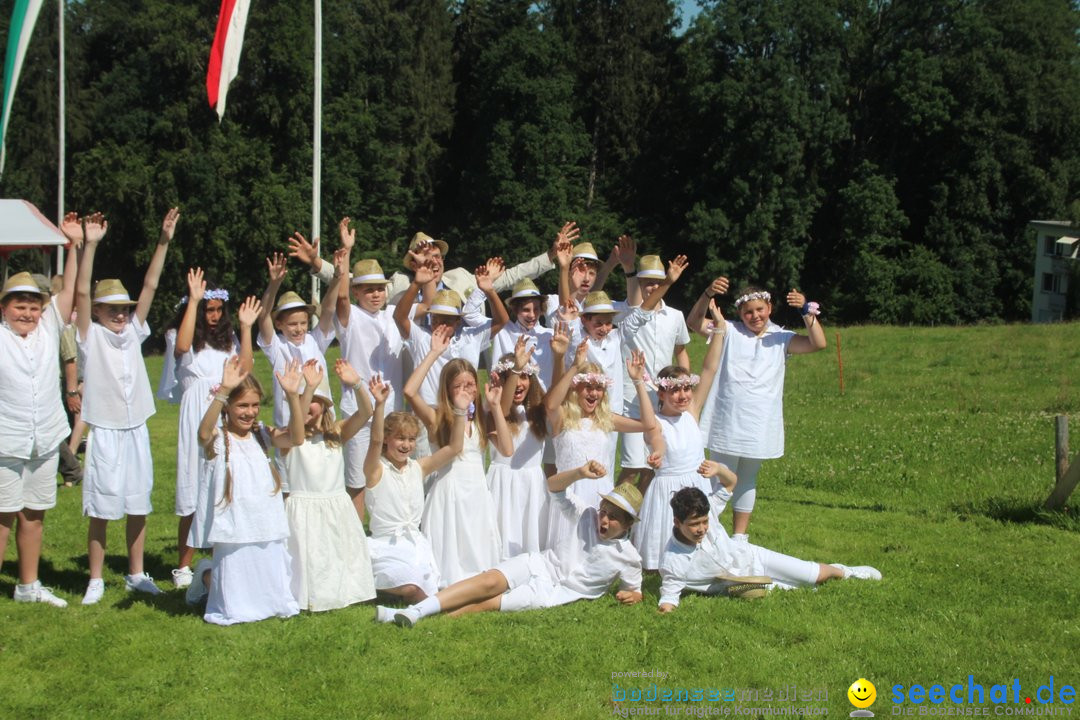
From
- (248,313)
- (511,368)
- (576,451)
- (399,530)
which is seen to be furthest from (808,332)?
(248,313)

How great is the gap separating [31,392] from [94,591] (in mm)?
1327

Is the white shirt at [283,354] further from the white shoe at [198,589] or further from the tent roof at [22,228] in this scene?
the tent roof at [22,228]

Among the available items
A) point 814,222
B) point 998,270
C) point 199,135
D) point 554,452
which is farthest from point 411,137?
point 554,452

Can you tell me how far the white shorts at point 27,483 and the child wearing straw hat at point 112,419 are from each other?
259 mm

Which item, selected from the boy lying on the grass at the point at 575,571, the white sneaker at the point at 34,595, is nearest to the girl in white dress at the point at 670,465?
the boy lying on the grass at the point at 575,571

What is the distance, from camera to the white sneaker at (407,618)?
21.5ft

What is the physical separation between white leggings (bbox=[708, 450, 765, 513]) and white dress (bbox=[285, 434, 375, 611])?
112 inches

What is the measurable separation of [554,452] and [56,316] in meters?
3.37

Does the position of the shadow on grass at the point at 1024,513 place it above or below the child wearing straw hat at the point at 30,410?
below

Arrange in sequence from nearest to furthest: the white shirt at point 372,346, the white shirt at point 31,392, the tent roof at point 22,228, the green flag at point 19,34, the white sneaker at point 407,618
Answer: the white sneaker at point 407,618 < the white shirt at point 31,392 < the white shirt at point 372,346 < the green flag at point 19,34 < the tent roof at point 22,228

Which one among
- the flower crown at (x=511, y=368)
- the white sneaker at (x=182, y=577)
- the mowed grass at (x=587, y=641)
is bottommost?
the white sneaker at (x=182, y=577)

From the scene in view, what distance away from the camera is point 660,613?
6781 millimetres

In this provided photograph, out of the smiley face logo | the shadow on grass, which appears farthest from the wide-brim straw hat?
the shadow on grass

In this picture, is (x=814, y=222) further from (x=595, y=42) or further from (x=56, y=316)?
(x=56, y=316)
